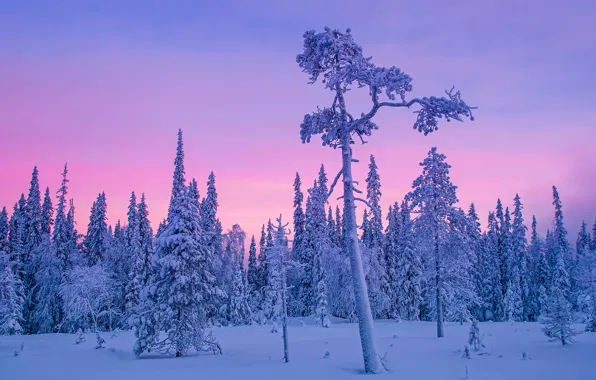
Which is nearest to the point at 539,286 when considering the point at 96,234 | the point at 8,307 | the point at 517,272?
the point at 517,272

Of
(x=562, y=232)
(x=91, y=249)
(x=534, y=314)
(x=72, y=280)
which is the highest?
(x=562, y=232)

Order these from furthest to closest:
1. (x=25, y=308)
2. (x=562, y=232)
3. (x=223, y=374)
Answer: (x=562, y=232), (x=25, y=308), (x=223, y=374)

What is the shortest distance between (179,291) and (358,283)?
14.1 meters

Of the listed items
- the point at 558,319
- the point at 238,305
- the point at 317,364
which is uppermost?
the point at 558,319

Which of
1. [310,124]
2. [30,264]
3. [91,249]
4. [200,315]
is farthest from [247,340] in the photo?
[30,264]

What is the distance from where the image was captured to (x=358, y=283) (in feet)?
52.8

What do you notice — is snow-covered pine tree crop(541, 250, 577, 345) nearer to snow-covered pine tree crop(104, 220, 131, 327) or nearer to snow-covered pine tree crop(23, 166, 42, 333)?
snow-covered pine tree crop(104, 220, 131, 327)

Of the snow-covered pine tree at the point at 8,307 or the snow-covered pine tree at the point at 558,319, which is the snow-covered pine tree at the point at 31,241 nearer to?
the snow-covered pine tree at the point at 8,307

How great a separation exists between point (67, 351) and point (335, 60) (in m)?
26.2

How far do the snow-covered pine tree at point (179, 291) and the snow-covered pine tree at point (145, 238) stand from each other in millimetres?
24951

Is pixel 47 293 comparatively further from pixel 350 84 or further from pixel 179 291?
pixel 350 84

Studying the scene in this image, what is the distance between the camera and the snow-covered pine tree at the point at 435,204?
34656 millimetres

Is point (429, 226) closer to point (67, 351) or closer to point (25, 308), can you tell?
point (67, 351)

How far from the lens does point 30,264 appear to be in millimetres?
60375
